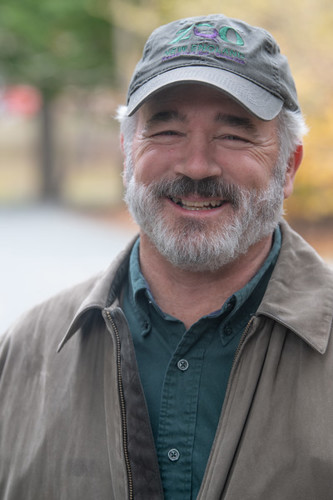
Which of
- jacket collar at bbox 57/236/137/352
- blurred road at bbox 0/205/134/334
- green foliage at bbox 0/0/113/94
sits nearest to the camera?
jacket collar at bbox 57/236/137/352

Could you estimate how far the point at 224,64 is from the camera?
203cm

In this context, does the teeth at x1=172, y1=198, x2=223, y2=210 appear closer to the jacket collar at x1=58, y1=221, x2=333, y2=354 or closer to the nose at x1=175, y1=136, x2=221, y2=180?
the nose at x1=175, y1=136, x2=221, y2=180

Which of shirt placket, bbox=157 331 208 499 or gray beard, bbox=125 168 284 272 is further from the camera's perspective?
gray beard, bbox=125 168 284 272

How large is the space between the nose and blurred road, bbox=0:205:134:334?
4.89m

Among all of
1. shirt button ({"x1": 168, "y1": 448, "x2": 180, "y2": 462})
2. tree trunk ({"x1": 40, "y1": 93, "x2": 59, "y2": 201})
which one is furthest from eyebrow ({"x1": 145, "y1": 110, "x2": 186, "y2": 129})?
tree trunk ({"x1": 40, "y1": 93, "x2": 59, "y2": 201})

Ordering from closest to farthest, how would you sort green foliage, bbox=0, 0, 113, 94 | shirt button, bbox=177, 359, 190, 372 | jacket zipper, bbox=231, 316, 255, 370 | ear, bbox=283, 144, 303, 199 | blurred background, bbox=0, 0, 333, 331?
1. jacket zipper, bbox=231, 316, 255, 370
2. shirt button, bbox=177, 359, 190, 372
3. ear, bbox=283, 144, 303, 199
4. blurred background, bbox=0, 0, 333, 331
5. green foliage, bbox=0, 0, 113, 94

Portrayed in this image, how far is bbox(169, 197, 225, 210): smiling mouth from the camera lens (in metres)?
2.09

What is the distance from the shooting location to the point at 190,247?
2078mm

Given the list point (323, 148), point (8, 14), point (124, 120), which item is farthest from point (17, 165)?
point (124, 120)

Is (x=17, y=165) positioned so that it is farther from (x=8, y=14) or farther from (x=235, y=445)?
(x=235, y=445)

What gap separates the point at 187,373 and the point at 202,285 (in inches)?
11.9

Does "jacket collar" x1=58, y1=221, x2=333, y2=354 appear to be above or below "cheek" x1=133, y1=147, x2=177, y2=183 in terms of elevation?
below

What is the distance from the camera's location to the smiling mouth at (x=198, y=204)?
209 cm

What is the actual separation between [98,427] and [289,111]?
3.85 feet
